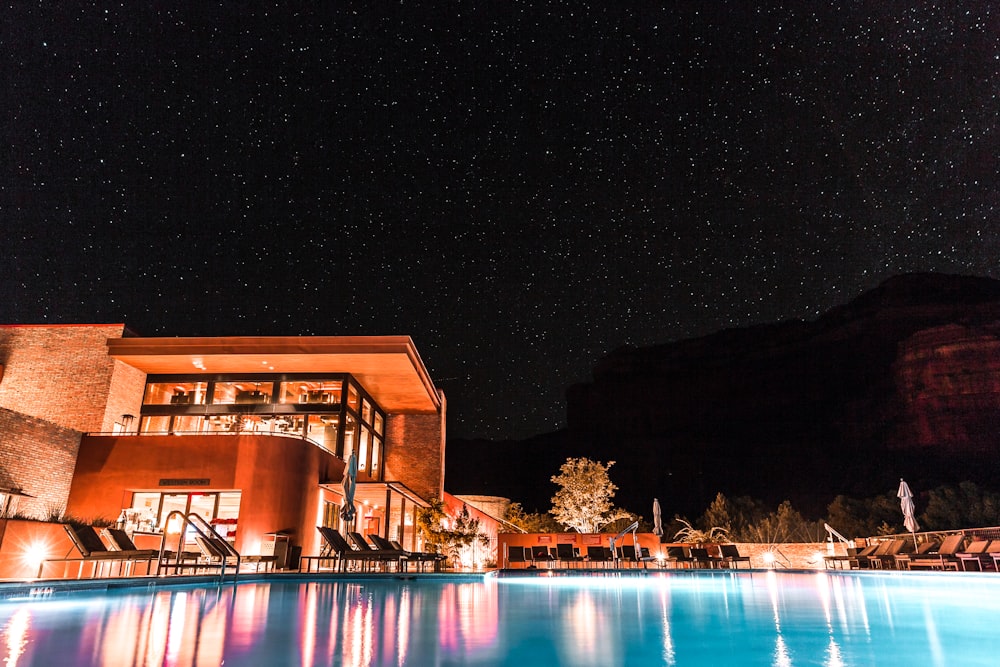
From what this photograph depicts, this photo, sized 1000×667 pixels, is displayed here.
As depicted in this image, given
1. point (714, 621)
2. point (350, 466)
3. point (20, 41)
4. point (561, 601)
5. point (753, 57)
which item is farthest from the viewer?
point (753, 57)

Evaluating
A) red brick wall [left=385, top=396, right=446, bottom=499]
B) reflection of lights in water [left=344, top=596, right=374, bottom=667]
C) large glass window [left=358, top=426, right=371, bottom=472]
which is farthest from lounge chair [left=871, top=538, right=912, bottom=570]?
large glass window [left=358, top=426, right=371, bottom=472]

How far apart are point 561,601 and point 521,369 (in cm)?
5722

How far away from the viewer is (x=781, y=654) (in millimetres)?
2877

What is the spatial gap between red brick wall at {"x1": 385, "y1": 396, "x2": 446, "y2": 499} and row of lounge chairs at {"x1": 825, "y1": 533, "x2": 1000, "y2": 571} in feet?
50.8

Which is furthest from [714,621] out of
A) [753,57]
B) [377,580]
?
[753,57]

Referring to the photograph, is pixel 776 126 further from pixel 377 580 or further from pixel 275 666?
pixel 275 666

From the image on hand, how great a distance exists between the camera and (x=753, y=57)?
27719mm

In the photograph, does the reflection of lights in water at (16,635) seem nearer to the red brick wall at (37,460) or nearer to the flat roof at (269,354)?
the red brick wall at (37,460)

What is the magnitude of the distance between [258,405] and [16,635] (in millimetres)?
18494

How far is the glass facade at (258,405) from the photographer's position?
20641mm

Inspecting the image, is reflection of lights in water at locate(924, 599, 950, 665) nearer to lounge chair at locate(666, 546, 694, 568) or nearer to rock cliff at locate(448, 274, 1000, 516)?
lounge chair at locate(666, 546, 694, 568)

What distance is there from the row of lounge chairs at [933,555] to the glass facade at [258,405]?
53.3 ft

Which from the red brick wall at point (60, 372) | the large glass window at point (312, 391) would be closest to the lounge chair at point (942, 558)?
the large glass window at point (312, 391)

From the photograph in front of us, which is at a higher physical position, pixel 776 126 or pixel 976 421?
pixel 776 126
